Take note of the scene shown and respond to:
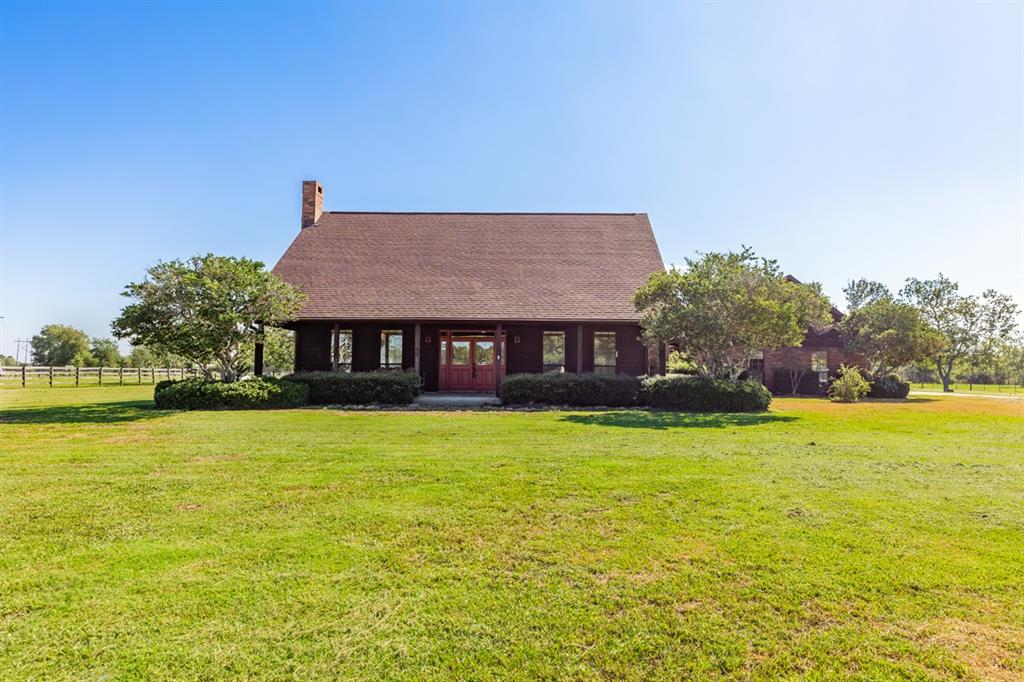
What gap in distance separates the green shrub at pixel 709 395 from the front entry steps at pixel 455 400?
4639mm

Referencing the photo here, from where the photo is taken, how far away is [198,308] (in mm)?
12914

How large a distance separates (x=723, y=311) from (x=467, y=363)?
348 inches

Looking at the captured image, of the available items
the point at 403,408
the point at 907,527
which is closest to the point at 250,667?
the point at 907,527

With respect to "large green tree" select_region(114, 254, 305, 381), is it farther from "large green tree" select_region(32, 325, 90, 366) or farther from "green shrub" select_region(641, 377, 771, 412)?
"large green tree" select_region(32, 325, 90, 366)

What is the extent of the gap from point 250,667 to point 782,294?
14590mm

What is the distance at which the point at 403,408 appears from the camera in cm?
1327

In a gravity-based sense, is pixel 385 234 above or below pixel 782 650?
above

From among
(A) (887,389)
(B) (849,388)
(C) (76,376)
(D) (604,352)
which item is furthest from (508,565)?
(C) (76,376)

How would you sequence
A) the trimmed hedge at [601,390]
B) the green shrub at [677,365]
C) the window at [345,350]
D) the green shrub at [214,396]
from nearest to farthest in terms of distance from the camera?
the green shrub at [214,396]
the trimmed hedge at [601,390]
the green shrub at [677,365]
the window at [345,350]

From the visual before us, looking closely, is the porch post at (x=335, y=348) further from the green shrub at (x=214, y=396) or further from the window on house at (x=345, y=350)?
the green shrub at (x=214, y=396)

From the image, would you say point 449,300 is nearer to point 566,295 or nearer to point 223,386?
point 566,295

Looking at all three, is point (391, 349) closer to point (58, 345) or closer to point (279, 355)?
point (279, 355)

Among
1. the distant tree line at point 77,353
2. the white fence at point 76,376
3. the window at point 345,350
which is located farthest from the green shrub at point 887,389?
the distant tree line at point 77,353

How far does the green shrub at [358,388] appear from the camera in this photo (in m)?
14.0
